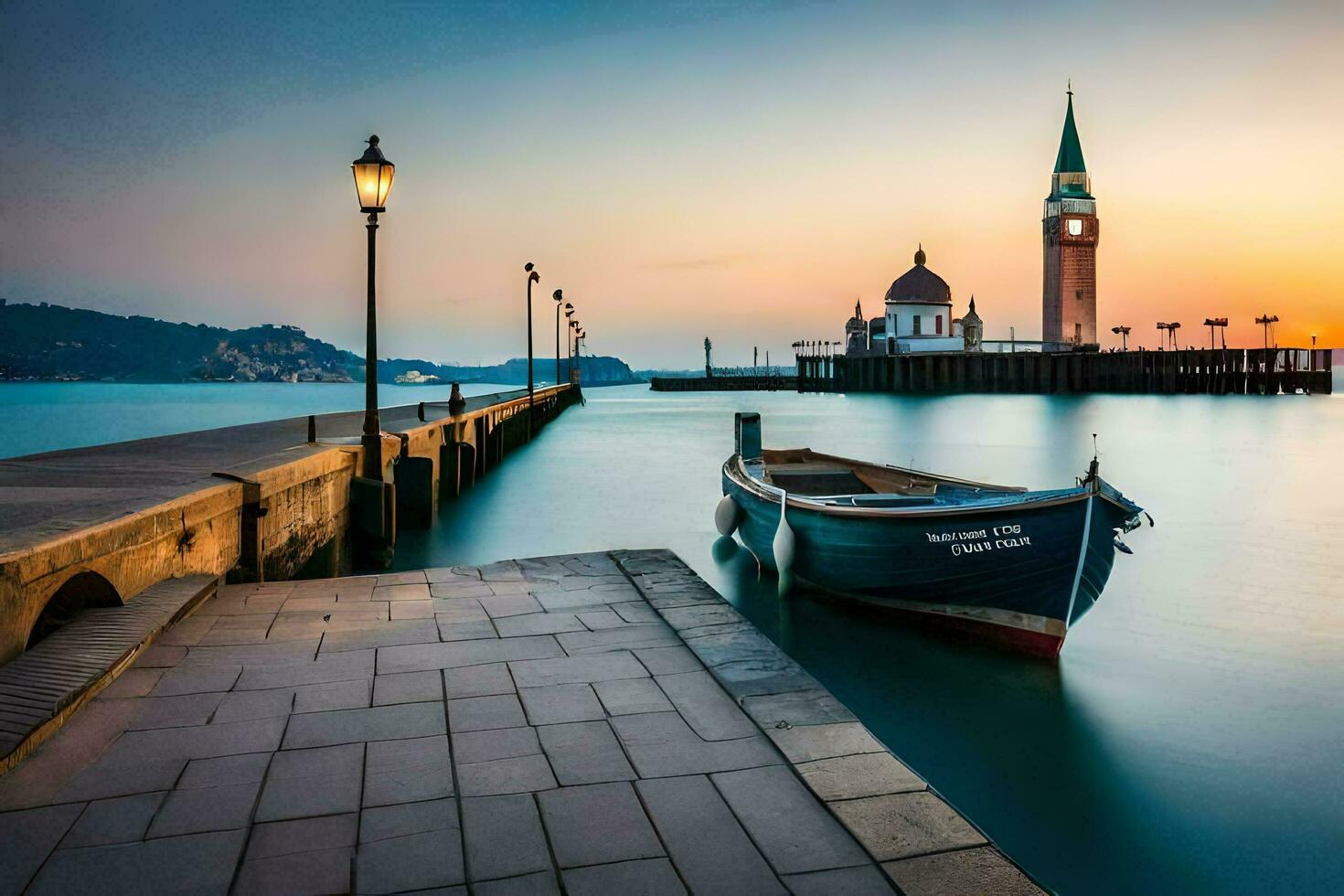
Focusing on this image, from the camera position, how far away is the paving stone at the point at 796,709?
399cm

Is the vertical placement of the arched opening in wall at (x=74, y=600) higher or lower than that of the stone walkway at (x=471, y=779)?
higher

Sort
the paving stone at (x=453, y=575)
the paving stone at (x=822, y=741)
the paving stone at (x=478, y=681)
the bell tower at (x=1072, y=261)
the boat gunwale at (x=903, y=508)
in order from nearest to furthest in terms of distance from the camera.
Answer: the paving stone at (x=822, y=741) < the paving stone at (x=478, y=681) < the paving stone at (x=453, y=575) < the boat gunwale at (x=903, y=508) < the bell tower at (x=1072, y=261)

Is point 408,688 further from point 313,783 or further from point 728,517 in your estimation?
point 728,517

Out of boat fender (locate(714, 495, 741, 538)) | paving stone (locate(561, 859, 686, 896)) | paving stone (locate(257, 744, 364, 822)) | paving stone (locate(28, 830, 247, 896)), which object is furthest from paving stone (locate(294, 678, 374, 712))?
boat fender (locate(714, 495, 741, 538))

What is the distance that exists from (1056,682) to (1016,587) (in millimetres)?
846

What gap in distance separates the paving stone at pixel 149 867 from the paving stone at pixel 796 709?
81.1 inches

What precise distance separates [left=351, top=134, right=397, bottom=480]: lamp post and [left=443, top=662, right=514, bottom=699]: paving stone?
5716 mm

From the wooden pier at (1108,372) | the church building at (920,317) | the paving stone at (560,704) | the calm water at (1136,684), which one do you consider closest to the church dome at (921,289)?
the church building at (920,317)

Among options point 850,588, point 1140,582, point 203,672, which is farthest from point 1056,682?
point 203,672

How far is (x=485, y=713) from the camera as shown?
399cm

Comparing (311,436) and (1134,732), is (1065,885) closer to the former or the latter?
(1134,732)

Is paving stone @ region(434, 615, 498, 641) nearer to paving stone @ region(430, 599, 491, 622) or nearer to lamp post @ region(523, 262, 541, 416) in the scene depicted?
paving stone @ region(430, 599, 491, 622)

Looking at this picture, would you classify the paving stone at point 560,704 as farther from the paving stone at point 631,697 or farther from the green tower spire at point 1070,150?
the green tower spire at point 1070,150

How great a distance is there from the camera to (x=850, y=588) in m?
9.34
